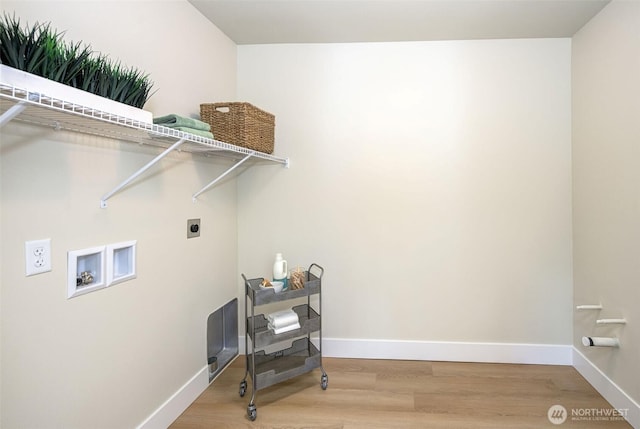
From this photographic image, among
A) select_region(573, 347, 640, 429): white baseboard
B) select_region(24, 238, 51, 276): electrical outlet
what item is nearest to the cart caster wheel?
select_region(24, 238, 51, 276): electrical outlet

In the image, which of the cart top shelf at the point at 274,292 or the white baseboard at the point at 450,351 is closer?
the cart top shelf at the point at 274,292

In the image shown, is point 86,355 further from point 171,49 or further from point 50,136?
point 171,49

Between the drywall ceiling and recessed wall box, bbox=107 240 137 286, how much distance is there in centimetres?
Answer: 137

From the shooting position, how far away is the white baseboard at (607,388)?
5.44ft

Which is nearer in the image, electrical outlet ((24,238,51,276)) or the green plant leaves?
the green plant leaves

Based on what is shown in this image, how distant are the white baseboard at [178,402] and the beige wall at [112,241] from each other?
0.14ft

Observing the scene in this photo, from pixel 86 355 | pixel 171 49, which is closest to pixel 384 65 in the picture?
pixel 171 49

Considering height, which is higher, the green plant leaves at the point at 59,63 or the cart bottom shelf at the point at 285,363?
the green plant leaves at the point at 59,63

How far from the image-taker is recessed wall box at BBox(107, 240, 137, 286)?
1.32 meters

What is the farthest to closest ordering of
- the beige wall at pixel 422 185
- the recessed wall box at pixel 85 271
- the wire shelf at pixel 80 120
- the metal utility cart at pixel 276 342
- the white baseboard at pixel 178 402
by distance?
the beige wall at pixel 422 185
the metal utility cart at pixel 276 342
the white baseboard at pixel 178 402
the recessed wall box at pixel 85 271
the wire shelf at pixel 80 120

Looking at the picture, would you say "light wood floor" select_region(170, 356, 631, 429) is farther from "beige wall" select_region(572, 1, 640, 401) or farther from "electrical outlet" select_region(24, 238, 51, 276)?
"electrical outlet" select_region(24, 238, 51, 276)

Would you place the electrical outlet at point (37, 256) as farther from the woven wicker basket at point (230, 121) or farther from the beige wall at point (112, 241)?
the woven wicker basket at point (230, 121)

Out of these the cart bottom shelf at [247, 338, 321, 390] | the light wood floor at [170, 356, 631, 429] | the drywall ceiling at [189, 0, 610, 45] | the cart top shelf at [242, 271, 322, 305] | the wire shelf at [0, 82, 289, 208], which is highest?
the drywall ceiling at [189, 0, 610, 45]

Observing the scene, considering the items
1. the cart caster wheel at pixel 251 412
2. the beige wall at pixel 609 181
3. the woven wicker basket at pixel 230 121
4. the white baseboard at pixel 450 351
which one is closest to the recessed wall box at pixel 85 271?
the woven wicker basket at pixel 230 121
